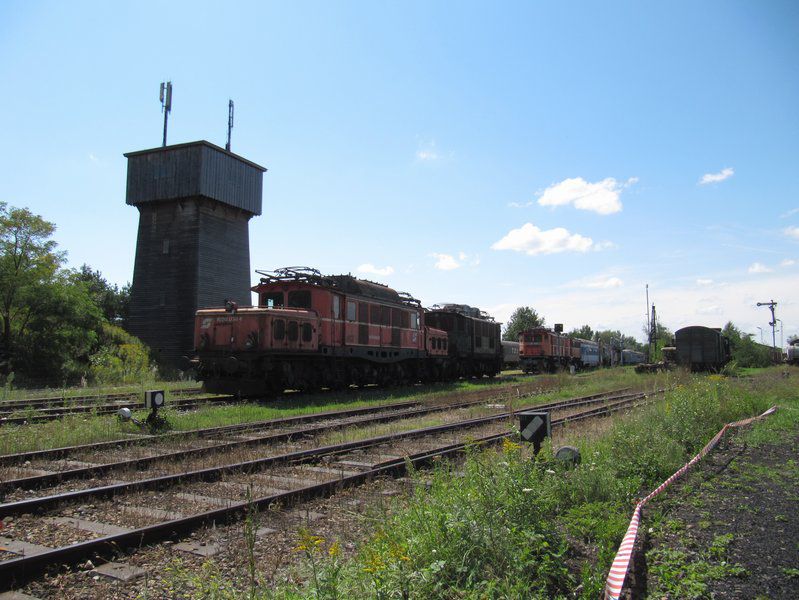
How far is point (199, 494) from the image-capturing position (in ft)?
20.0

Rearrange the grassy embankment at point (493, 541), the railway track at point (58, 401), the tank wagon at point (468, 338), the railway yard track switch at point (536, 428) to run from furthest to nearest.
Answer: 1. the tank wagon at point (468, 338)
2. the railway track at point (58, 401)
3. the railway yard track switch at point (536, 428)
4. the grassy embankment at point (493, 541)

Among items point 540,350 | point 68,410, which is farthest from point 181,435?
point 540,350

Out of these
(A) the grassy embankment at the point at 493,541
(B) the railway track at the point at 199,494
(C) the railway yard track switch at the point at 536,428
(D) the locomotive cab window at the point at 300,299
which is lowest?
(B) the railway track at the point at 199,494

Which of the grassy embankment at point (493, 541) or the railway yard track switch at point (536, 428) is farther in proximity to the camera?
the railway yard track switch at point (536, 428)

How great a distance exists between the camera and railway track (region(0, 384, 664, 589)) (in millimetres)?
4301

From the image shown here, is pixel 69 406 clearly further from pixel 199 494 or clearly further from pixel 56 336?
pixel 56 336

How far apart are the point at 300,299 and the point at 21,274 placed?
1890 cm

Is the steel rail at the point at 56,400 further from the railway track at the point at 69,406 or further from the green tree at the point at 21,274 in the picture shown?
the green tree at the point at 21,274

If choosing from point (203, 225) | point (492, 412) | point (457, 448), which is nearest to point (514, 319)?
point (203, 225)

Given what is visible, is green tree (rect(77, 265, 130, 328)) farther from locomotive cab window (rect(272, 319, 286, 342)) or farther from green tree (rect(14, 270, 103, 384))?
locomotive cab window (rect(272, 319, 286, 342))

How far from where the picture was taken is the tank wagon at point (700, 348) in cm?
3209

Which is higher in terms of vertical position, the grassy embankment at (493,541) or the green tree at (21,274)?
the green tree at (21,274)

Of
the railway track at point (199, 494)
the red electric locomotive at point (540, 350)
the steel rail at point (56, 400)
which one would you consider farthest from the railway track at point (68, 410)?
the red electric locomotive at point (540, 350)

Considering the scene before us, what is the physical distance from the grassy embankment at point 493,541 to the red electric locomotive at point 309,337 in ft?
33.2
